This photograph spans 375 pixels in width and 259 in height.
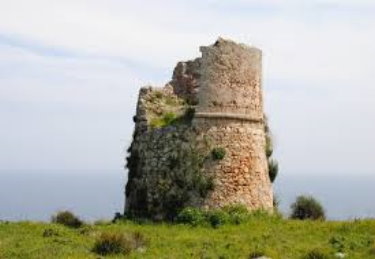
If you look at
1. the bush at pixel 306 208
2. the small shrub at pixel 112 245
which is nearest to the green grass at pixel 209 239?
the small shrub at pixel 112 245

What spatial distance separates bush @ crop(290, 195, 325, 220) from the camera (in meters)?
33.9

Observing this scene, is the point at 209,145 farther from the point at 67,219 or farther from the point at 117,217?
the point at 67,219

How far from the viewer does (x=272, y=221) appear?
2975 centimetres

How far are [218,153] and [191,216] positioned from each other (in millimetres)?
2314

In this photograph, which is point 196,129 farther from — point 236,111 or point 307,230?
point 307,230

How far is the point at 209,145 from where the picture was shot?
30.4 meters

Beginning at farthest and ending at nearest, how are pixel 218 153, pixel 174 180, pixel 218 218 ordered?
pixel 174 180, pixel 218 153, pixel 218 218

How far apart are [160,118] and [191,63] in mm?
3032

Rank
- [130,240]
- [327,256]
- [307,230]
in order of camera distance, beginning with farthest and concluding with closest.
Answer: [307,230]
[130,240]
[327,256]

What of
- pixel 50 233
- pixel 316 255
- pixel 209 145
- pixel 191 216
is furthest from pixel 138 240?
pixel 209 145

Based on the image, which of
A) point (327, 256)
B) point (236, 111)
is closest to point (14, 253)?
point (327, 256)

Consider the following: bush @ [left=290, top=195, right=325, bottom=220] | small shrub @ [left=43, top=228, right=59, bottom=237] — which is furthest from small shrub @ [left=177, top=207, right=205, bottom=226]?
bush @ [left=290, top=195, right=325, bottom=220]

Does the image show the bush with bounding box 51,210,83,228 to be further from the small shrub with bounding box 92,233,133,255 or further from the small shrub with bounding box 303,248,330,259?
the small shrub with bounding box 303,248,330,259

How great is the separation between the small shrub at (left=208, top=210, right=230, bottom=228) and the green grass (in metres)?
0.40
